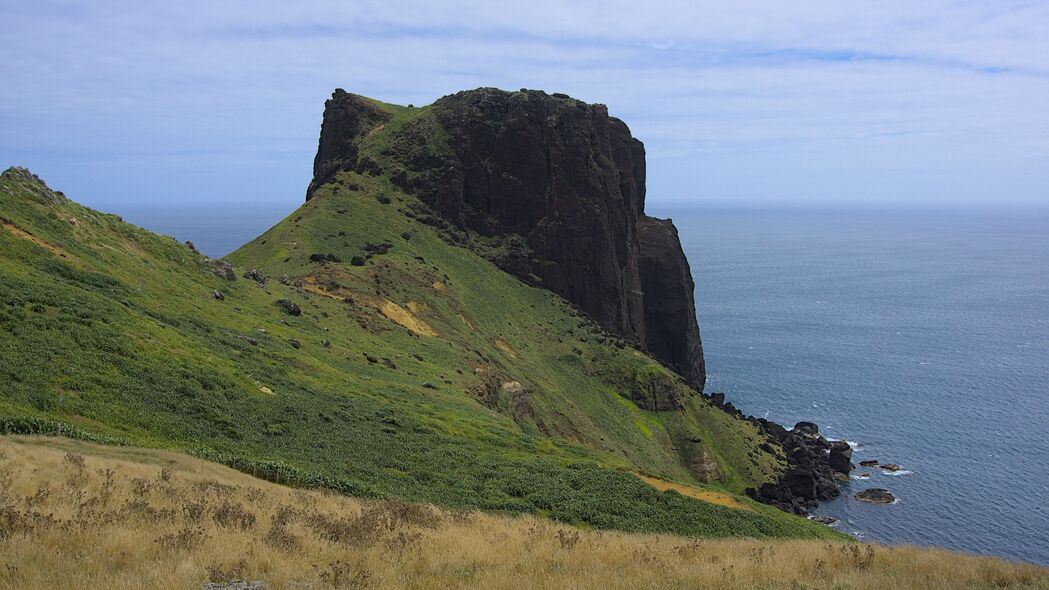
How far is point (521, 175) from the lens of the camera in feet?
413

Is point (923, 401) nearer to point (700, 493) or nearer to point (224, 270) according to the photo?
point (700, 493)

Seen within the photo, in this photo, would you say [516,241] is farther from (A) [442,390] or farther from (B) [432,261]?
(A) [442,390]

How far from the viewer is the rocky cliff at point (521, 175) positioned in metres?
122

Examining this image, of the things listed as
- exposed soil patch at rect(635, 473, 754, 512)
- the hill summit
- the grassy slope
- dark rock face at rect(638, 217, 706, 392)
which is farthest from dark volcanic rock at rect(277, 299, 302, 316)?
dark rock face at rect(638, 217, 706, 392)

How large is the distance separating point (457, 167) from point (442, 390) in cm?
7501

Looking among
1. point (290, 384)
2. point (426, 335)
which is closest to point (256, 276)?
point (426, 335)

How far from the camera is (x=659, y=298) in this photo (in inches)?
5842

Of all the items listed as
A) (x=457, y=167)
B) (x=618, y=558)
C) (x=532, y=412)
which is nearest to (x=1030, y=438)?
(x=532, y=412)

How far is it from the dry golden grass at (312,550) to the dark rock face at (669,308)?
400 feet

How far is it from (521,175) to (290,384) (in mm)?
88796

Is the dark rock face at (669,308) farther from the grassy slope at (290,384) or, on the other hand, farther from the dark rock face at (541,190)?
the grassy slope at (290,384)

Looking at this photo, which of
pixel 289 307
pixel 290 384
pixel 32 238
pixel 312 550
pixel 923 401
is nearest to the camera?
pixel 312 550

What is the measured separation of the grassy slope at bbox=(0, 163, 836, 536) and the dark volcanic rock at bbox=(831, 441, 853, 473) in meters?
28.3

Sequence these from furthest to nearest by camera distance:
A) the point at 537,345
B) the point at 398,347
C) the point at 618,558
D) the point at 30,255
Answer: the point at 537,345 < the point at 398,347 < the point at 30,255 < the point at 618,558
